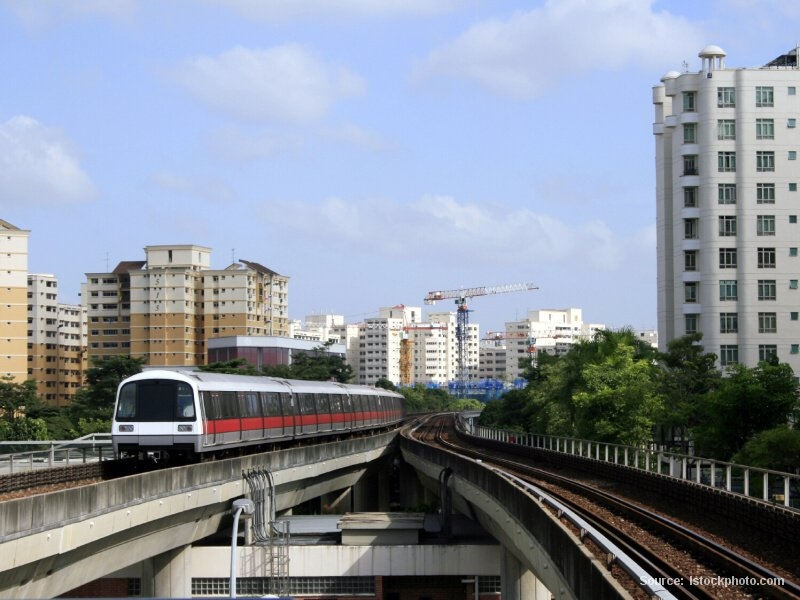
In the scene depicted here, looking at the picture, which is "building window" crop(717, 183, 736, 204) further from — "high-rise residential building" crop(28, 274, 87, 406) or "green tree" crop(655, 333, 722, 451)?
"high-rise residential building" crop(28, 274, 87, 406)

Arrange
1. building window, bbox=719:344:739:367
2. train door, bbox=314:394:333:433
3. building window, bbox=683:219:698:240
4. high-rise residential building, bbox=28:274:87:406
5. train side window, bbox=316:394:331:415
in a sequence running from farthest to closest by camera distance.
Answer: high-rise residential building, bbox=28:274:87:406
building window, bbox=683:219:698:240
building window, bbox=719:344:739:367
train side window, bbox=316:394:331:415
train door, bbox=314:394:333:433

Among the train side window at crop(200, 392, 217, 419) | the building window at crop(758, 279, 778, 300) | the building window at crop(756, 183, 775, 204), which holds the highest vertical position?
the building window at crop(756, 183, 775, 204)

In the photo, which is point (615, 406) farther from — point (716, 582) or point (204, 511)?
point (716, 582)

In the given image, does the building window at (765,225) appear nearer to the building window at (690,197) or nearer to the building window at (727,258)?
the building window at (727,258)

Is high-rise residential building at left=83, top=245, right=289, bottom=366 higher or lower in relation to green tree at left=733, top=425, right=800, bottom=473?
higher

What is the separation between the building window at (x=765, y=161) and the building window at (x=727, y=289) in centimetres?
650

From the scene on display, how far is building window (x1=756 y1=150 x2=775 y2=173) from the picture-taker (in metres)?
67.8

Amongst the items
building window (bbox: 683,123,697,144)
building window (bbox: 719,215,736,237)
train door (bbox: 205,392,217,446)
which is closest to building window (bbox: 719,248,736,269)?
building window (bbox: 719,215,736,237)

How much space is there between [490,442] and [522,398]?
3565cm

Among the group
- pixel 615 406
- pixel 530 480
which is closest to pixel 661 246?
pixel 615 406

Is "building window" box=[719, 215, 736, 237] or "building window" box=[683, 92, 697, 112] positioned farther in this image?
"building window" box=[683, 92, 697, 112]

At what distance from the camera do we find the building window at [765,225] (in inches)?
2655

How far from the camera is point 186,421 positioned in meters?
29.0

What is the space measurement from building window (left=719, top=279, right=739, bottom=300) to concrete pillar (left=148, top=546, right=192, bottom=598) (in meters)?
45.1
